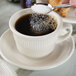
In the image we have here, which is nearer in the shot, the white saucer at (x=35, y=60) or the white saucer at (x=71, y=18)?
the white saucer at (x=35, y=60)

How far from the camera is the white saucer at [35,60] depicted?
1.62ft

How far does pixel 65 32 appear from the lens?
0.57 metres

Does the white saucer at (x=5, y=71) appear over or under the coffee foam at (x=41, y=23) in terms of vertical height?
under

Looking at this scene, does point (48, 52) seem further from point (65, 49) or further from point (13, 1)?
point (13, 1)

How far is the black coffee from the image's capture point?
0.51m

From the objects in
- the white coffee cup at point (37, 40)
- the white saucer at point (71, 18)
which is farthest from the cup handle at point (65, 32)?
the white saucer at point (71, 18)

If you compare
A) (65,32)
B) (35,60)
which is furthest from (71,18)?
(35,60)

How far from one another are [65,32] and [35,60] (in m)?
0.13

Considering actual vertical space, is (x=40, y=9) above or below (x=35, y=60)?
above

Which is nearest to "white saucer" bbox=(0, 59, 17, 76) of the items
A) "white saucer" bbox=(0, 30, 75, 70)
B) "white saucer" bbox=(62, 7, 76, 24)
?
"white saucer" bbox=(0, 30, 75, 70)

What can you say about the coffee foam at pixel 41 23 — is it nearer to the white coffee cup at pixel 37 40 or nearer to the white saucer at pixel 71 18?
the white coffee cup at pixel 37 40

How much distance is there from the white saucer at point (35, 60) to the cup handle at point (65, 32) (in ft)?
0.09

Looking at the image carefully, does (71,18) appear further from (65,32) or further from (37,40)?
(37,40)

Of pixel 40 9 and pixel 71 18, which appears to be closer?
pixel 40 9
